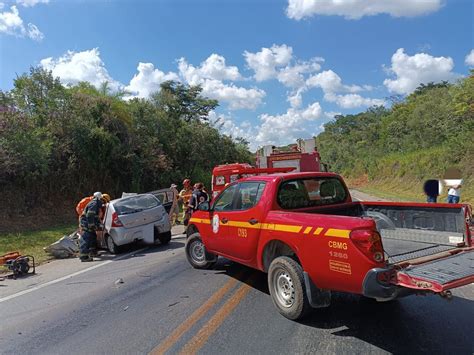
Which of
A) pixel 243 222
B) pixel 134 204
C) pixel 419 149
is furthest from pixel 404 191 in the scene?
pixel 243 222

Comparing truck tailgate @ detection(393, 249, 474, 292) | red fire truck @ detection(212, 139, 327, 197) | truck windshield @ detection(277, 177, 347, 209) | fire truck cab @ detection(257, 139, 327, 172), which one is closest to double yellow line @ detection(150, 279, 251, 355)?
truck windshield @ detection(277, 177, 347, 209)

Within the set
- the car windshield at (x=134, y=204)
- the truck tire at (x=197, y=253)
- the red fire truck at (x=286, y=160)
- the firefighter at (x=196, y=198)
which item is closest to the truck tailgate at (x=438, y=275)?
the truck tire at (x=197, y=253)

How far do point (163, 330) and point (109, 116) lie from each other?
1805 centimetres

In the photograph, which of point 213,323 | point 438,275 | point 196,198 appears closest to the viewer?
point 438,275

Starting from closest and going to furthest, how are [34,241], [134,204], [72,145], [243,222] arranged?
1. [243,222]
2. [134,204]
3. [34,241]
4. [72,145]

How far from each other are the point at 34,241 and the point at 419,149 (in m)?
30.6

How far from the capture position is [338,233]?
421 centimetres

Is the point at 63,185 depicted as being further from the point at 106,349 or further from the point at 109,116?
the point at 106,349

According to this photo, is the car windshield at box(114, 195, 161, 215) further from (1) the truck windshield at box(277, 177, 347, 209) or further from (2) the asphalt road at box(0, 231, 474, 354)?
(1) the truck windshield at box(277, 177, 347, 209)

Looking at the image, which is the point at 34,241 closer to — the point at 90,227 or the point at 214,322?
the point at 90,227

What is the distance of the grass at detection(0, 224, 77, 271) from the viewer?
37.9 feet

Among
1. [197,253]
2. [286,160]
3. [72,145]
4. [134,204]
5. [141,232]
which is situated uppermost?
[72,145]

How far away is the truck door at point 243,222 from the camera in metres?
5.72

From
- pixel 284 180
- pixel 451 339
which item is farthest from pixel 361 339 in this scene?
pixel 284 180
